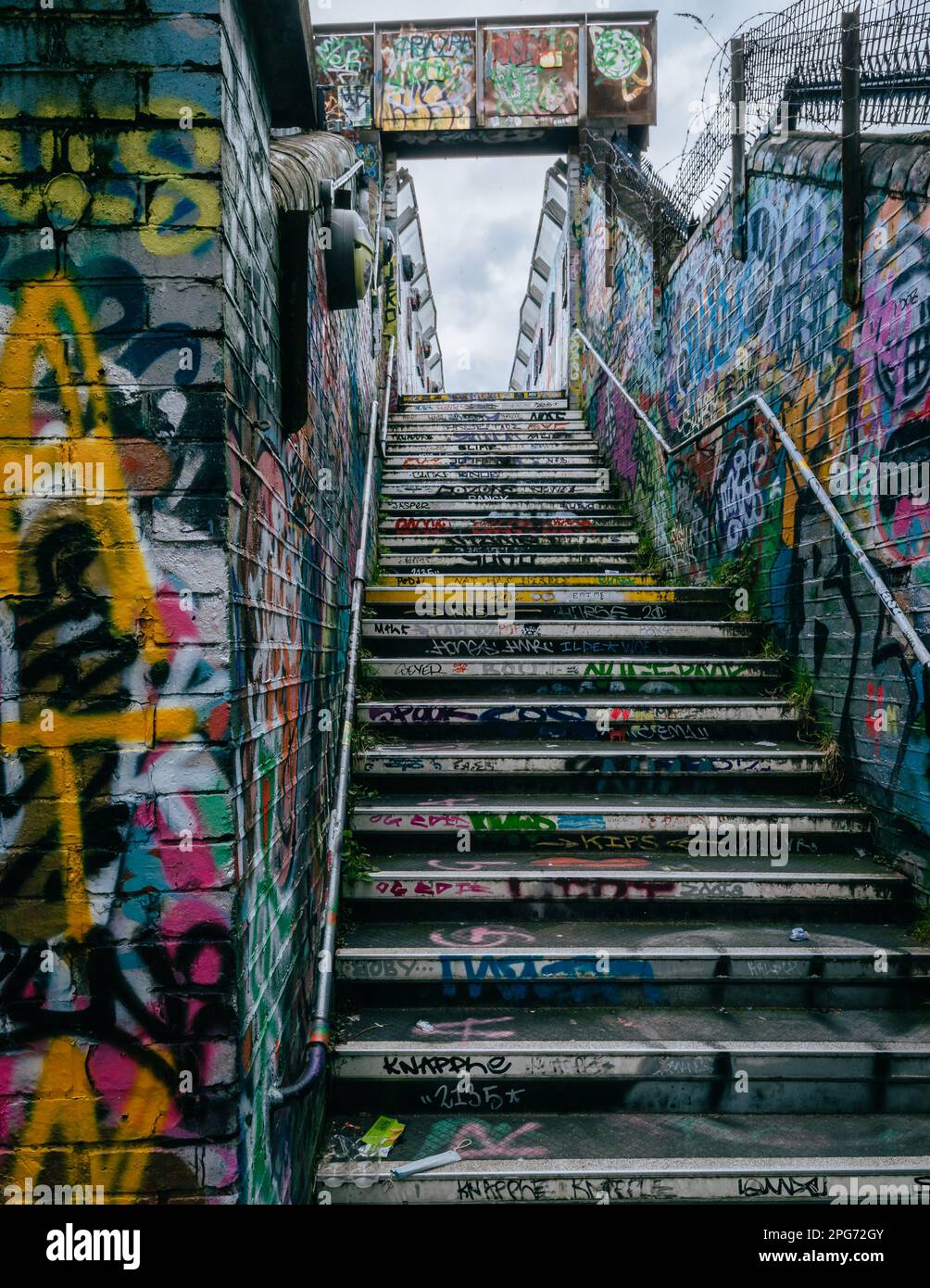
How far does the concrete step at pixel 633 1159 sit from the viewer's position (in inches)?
84.8

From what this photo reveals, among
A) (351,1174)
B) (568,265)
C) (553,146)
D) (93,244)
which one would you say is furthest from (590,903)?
(553,146)

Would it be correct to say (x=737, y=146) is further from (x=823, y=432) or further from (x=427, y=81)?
(x=427, y=81)

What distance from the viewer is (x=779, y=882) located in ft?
10.1

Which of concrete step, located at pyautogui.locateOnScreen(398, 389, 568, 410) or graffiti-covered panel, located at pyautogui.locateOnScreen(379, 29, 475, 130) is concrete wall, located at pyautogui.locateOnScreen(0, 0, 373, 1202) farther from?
graffiti-covered panel, located at pyautogui.locateOnScreen(379, 29, 475, 130)

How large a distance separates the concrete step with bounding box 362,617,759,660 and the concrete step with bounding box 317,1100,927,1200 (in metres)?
2.56

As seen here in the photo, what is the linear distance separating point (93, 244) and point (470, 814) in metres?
2.60

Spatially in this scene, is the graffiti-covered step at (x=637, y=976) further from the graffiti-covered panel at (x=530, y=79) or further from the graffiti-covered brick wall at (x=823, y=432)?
the graffiti-covered panel at (x=530, y=79)

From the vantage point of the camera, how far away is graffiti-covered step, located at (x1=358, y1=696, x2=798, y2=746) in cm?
398

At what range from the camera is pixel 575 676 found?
169 inches

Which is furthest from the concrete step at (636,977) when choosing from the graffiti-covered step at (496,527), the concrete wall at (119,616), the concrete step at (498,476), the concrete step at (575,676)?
the concrete step at (498,476)

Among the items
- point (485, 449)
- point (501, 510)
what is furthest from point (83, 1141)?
point (485, 449)

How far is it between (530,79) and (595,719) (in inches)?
418
